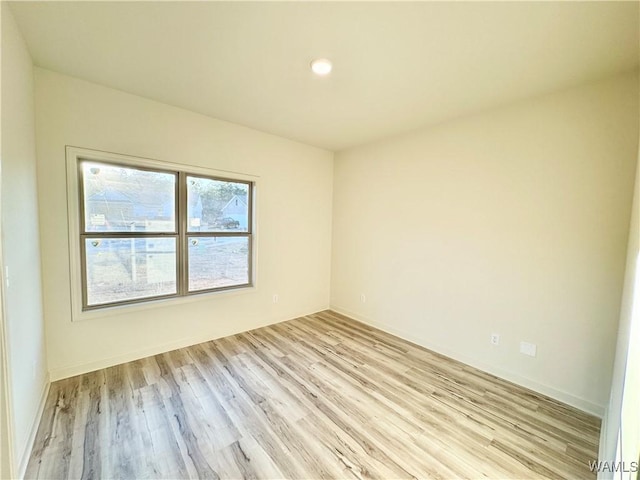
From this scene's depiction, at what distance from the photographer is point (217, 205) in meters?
3.26

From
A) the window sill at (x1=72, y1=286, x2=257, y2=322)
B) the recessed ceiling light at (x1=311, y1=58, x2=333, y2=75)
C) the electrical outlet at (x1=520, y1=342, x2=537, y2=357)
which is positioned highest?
the recessed ceiling light at (x1=311, y1=58, x2=333, y2=75)

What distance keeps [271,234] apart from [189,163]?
1.34 m

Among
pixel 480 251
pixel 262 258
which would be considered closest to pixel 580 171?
pixel 480 251

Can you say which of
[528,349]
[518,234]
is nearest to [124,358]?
[528,349]

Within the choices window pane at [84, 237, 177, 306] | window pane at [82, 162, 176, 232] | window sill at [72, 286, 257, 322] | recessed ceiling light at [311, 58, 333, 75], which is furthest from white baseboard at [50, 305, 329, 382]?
recessed ceiling light at [311, 58, 333, 75]

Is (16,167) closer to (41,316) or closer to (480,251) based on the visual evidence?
(41,316)

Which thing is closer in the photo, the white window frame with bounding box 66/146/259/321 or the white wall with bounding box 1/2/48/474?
the white wall with bounding box 1/2/48/474

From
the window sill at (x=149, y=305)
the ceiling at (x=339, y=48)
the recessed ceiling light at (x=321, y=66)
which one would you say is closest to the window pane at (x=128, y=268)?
the window sill at (x=149, y=305)

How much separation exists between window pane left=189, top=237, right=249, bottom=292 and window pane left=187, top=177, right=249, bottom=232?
16 centimetres

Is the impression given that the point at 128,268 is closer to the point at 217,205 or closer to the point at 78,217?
the point at 78,217

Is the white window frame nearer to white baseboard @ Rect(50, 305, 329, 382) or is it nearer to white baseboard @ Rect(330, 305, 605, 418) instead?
white baseboard @ Rect(50, 305, 329, 382)

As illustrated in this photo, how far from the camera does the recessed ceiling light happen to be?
1925 millimetres

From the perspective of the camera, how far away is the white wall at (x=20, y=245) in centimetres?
142

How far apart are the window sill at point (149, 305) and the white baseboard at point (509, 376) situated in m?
2.09
